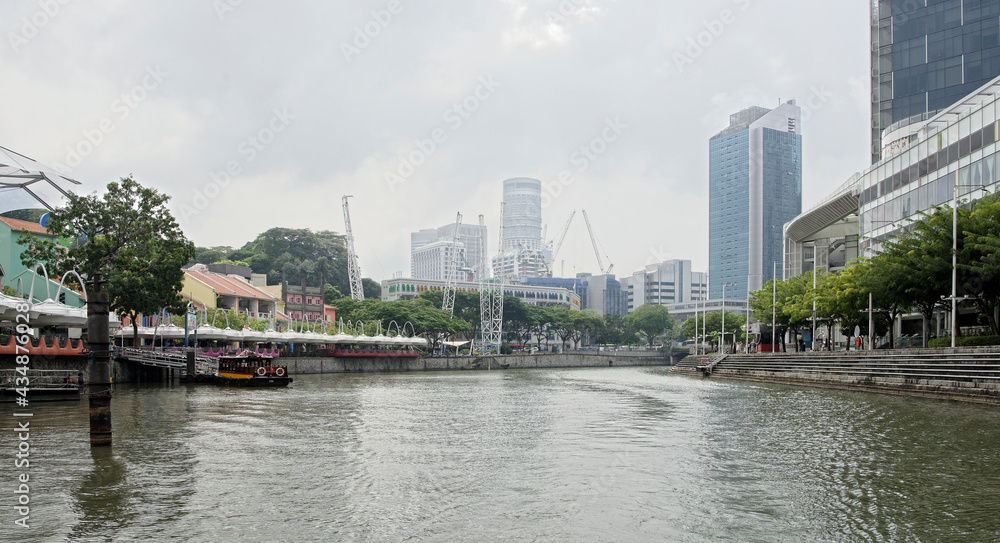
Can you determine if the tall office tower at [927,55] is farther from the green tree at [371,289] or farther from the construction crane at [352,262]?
the green tree at [371,289]

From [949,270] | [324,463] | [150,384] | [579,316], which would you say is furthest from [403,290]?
[324,463]

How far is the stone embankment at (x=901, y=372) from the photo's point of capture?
125 ft

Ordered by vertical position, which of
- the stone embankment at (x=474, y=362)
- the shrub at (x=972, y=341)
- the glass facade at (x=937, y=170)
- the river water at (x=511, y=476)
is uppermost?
the glass facade at (x=937, y=170)

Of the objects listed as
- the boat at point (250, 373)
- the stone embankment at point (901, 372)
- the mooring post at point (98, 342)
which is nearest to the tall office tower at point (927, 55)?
the stone embankment at point (901, 372)

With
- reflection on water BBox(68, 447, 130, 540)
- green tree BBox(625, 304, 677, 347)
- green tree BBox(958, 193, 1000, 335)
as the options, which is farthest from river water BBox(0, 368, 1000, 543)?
green tree BBox(625, 304, 677, 347)

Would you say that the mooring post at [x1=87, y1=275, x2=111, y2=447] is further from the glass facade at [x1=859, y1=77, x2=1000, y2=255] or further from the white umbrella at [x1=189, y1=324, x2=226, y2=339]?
the white umbrella at [x1=189, y1=324, x2=226, y2=339]

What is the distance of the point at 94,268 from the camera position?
51688 millimetres

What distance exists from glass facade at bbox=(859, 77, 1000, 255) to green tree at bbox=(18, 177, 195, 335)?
46892 mm

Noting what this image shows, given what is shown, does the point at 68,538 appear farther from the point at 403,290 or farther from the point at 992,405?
the point at 403,290

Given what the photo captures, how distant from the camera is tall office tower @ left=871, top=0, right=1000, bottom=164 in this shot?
88938 mm

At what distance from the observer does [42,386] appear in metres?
37.1

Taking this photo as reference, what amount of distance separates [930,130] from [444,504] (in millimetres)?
55335

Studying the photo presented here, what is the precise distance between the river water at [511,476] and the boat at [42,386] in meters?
2.04

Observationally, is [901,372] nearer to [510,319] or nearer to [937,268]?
[937,268]
